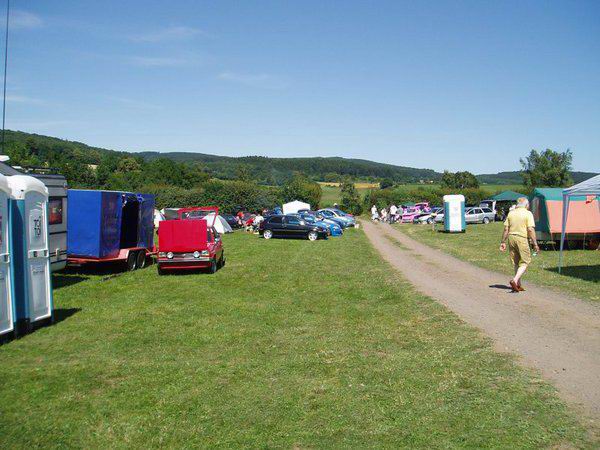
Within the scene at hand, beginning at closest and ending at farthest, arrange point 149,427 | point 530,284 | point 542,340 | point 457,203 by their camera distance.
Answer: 1. point 149,427
2. point 542,340
3. point 530,284
4. point 457,203

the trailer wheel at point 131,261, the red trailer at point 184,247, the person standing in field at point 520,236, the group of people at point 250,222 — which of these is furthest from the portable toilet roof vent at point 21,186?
the group of people at point 250,222

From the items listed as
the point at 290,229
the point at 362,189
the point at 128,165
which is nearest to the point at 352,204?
the point at 362,189

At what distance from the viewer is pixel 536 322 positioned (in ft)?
29.6

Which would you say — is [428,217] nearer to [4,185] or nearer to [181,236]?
[181,236]

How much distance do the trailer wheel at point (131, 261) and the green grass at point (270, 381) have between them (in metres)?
5.95

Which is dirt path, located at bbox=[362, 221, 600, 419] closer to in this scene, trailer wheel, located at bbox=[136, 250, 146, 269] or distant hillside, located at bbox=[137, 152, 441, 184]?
trailer wheel, located at bbox=[136, 250, 146, 269]

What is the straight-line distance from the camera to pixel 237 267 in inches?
749

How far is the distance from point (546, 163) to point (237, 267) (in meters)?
73.1

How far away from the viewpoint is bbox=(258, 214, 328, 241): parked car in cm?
3279

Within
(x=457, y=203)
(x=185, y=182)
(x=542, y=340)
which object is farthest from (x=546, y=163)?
(x=542, y=340)

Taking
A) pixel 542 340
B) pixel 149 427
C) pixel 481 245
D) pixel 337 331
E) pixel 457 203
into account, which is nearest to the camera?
pixel 149 427

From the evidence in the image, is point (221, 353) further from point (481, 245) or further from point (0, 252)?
point (481, 245)

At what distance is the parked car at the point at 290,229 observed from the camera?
108 feet

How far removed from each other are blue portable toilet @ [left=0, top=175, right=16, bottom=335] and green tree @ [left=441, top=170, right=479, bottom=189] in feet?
329
